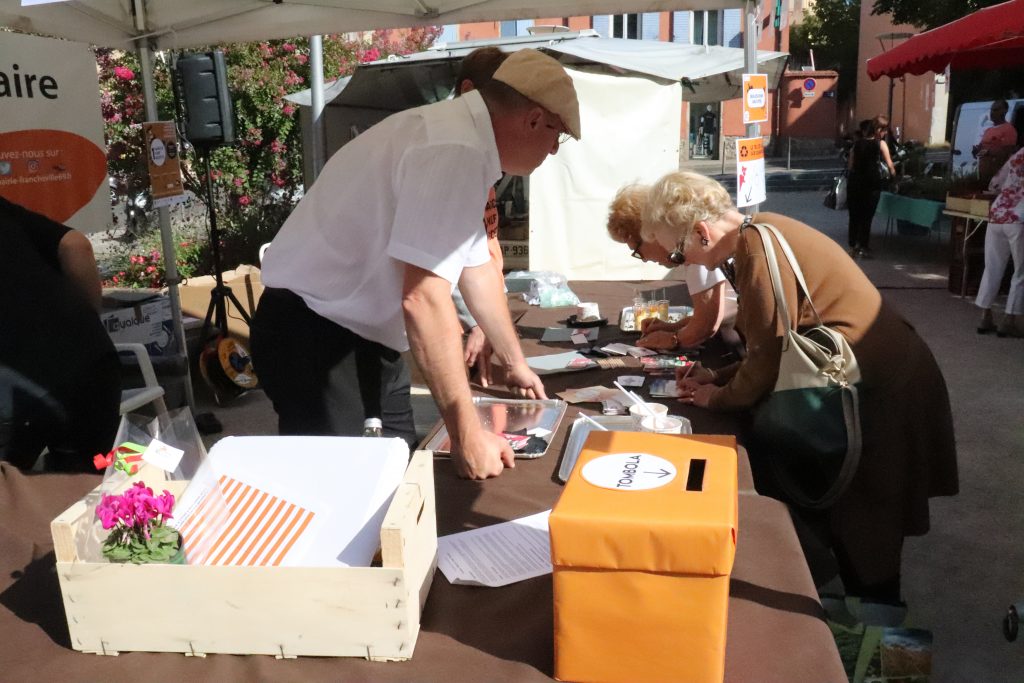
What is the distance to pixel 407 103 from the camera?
28.7 feet

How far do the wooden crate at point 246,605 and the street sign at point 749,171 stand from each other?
2480 mm

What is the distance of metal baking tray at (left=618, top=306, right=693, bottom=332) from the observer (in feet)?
9.94

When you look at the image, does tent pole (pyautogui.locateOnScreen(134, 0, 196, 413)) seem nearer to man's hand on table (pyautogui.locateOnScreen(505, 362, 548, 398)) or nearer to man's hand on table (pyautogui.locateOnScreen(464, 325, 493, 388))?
man's hand on table (pyautogui.locateOnScreen(464, 325, 493, 388))

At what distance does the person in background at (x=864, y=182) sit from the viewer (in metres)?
9.18

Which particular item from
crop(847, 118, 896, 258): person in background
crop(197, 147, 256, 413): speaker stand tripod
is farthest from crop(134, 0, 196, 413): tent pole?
crop(847, 118, 896, 258): person in background

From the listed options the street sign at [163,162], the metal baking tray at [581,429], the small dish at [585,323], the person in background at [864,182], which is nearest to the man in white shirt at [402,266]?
the metal baking tray at [581,429]

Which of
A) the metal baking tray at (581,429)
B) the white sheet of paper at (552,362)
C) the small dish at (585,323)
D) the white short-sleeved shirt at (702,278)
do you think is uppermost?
the white short-sleeved shirt at (702,278)

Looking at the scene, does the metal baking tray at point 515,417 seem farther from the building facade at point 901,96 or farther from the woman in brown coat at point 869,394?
the building facade at point 901,96

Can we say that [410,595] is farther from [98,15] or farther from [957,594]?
[98,15]

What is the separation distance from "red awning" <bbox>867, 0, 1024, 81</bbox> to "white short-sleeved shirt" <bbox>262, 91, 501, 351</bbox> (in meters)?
5.80

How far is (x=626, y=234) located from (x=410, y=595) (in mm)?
2111

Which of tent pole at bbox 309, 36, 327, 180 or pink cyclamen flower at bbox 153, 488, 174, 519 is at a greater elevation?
tent pole at bbox 309, 36, 327, 180

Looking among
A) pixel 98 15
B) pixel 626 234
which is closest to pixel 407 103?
pixel 98 15

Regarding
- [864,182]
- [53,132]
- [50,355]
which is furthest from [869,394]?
[864,182]
